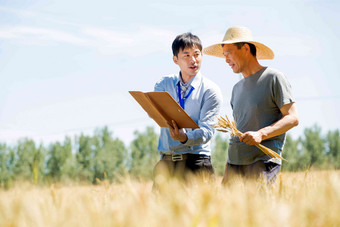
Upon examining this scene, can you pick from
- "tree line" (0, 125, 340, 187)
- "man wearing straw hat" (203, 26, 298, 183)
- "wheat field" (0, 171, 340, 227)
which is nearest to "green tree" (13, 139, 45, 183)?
"tree line" (0, 125, 340, 187)

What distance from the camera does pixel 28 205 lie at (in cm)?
185

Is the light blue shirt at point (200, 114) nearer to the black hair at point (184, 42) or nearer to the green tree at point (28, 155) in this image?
the black hair at point (184, 42)

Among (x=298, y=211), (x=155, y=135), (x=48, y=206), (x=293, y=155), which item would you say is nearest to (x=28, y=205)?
(x=48, y=206)

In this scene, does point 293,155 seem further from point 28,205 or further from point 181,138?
point 28,205

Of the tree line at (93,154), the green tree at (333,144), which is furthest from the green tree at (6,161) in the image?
the green tree at (333,144)

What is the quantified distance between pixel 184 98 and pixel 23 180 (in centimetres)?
212

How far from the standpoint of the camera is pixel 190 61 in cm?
442

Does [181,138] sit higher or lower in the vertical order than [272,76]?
lower

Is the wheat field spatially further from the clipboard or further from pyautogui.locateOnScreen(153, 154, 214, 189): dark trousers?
pyautogui.locateOnScreen(153, 154, 214, 189): dark trousers

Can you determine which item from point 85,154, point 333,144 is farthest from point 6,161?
point 333,144

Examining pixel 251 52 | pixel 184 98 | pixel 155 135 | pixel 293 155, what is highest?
pixel 251 52

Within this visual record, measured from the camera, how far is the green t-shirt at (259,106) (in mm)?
3678

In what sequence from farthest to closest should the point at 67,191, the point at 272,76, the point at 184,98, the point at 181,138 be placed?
the point at 184,98 → the point at 181,138 → the point at 272,76 → the point at 67,191

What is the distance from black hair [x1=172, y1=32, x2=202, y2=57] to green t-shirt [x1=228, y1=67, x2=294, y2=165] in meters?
0.81
